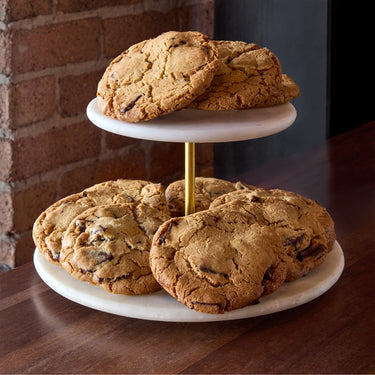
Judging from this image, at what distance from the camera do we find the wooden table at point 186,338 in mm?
741

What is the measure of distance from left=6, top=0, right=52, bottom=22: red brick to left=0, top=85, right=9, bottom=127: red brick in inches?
5.9

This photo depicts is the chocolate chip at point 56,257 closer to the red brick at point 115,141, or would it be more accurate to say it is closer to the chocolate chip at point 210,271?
the chocolate chip at point 210,271

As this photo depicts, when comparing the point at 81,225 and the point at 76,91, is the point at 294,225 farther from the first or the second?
the point at 76,91

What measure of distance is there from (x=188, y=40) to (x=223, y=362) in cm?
42

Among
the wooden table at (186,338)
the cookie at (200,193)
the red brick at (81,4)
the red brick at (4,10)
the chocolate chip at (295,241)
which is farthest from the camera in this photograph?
the red brick at (81,4)

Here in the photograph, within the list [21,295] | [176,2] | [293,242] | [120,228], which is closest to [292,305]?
[293,242]

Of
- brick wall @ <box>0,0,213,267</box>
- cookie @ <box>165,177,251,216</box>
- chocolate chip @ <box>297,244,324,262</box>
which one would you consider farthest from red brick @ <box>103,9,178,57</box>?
chocolate chip @ <box>297,244,324,262</box>

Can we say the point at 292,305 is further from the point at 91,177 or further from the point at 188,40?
the point at 91,177

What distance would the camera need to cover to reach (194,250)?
80 centimetres

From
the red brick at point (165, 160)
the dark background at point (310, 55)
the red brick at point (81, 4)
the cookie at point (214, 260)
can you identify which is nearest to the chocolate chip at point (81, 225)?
the cookie at point (214, 260)

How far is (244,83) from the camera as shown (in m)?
0.84

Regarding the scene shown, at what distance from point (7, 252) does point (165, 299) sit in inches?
32.9

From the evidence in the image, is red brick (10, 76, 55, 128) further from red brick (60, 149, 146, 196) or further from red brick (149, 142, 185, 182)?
red brick (149, 142, 185, 182)

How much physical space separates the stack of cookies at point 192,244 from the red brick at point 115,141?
29.6 inches
